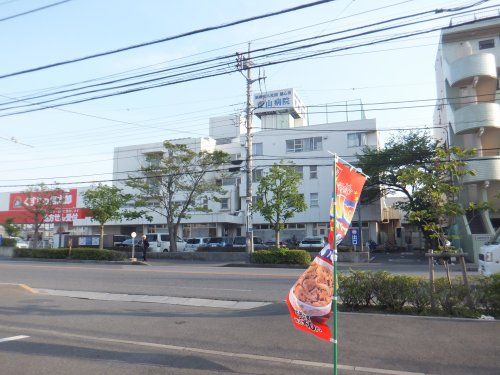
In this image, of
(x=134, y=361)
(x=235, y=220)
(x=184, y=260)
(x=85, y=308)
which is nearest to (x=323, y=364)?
(x=134, y=361)

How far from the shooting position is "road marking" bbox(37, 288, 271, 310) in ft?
37.1

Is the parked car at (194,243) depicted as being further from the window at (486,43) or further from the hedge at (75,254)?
the window at (486,43)

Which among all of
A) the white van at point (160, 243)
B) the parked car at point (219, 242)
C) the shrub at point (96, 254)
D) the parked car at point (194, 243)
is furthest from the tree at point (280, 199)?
the white van at point (160, 243)

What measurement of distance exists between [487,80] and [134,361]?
31.1m

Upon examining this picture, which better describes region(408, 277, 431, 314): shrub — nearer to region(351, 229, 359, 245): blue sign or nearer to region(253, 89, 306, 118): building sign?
region(351, 229, 359, 245): blue sign

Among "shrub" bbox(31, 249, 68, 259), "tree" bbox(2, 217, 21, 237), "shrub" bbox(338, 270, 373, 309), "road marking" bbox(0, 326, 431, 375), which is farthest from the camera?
"tree" bbox(2, 217, 21, 237)

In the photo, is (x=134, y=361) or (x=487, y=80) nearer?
(x=134, y=361)

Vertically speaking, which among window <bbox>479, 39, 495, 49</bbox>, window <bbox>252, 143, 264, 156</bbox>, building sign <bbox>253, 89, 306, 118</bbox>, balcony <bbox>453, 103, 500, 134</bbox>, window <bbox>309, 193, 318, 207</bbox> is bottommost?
window <bbox>309, 193, 318, 207</bbox>

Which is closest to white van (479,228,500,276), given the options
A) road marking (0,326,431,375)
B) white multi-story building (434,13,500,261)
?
road marking (0,326,431,375)

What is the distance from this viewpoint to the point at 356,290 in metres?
9.59

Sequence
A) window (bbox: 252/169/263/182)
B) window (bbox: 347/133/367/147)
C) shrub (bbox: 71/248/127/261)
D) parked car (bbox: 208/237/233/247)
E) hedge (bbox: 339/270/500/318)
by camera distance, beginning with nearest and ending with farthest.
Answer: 1. hedge (bbox: 339/270/500/318)
2. shrub (bbox: 71/248/127/261)
3. parked car (bbox: 208/237/233/247)
4. window (bbox: 347/133/367/147)
5. window (bbox: 252/169/263/182)

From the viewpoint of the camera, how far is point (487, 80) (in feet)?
98.3

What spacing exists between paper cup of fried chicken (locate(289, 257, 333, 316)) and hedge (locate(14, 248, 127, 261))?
1045 inches

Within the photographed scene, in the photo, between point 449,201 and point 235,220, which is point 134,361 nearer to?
point 449,201
